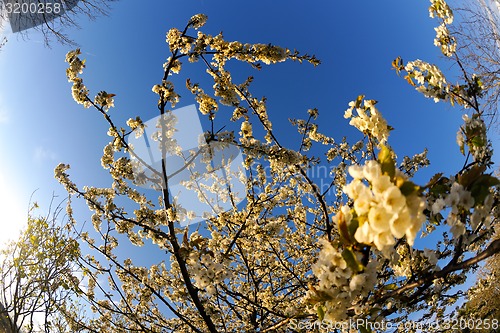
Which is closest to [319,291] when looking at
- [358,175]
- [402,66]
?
[358,175]

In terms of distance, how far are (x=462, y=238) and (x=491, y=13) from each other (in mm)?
7966

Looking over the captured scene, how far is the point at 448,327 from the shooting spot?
14.8ft

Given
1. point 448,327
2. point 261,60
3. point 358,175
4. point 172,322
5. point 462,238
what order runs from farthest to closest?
point 172,322 < point 448,327 < point 261,60 < point 462,238 < point 358,175

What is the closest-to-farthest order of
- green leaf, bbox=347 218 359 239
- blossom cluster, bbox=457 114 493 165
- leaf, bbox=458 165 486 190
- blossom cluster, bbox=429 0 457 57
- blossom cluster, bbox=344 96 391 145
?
green leaf, bbox=347 218 359 239, leaf, bbox=458 165 486 190, blossom cluster, bbox=457 114 493 165, blossom cluster, bbox=344 96 391 145, blossom cluster, bbox=429 0 457 57

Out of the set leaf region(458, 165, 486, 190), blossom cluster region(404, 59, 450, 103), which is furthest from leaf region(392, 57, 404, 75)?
leaf region(458, 165, 486, 190)

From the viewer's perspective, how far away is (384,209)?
96cm

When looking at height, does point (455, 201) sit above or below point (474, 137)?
below

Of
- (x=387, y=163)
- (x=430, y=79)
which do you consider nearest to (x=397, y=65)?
(x=430, y=79)

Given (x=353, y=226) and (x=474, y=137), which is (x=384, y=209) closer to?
(x=353, y=226)

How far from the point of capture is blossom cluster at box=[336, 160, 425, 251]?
3.11 ft

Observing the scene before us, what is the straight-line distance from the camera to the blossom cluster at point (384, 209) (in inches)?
37.3

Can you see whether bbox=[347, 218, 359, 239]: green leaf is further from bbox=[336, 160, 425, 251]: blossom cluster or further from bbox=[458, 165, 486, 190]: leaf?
bbox=[458, 165, 486, 190]: leaf

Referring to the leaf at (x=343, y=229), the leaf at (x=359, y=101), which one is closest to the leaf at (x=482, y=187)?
the leaf at (x=343, y=229)

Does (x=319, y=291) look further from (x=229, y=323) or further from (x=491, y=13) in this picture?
(x=491, y=13)
